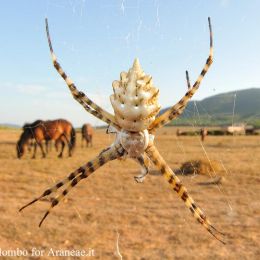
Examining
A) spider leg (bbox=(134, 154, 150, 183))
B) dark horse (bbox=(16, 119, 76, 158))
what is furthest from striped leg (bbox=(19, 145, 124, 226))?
dark horse (bbox=(16, 119, 76, 158))

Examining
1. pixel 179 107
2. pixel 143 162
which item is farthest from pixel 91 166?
pixel 179 107

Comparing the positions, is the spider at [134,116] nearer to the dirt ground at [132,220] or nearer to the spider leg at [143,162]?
the spider leg at [143,162]

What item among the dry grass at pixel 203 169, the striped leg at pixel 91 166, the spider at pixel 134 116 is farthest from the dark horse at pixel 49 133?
the spider at pixel 134 116

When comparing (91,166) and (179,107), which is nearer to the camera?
(179,107)

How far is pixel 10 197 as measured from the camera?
16.0 meters

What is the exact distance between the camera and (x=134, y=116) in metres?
3.21

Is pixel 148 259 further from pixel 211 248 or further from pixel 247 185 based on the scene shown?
pixel 247 185

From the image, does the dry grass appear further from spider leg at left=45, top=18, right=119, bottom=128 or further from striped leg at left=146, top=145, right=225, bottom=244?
spider leg at left=45, top=18, right=119, bottom=128

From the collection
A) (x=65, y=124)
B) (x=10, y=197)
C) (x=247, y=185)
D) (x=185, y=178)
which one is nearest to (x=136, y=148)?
(x=10, y=197)

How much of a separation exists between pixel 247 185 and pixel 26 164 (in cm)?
1388

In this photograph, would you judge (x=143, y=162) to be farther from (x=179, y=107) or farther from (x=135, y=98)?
(x=135, y=98)

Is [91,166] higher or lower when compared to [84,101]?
lower

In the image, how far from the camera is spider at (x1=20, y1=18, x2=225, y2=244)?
3170 mm

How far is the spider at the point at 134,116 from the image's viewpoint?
317 centimetres
